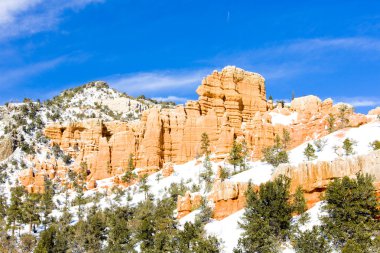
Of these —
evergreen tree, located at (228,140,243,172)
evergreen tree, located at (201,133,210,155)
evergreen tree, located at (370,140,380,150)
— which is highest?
evergreen tree, located at (201,133,210,155)

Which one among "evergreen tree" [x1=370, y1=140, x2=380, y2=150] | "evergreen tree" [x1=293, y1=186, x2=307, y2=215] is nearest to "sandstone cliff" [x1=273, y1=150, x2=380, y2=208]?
"evergreen tree" [x1=293, y1=186, x2=307, y2=215]

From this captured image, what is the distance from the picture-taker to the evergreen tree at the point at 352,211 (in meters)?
40.7

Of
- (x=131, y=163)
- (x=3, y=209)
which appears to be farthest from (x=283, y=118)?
(x=3, y=209)

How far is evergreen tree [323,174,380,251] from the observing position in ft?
133

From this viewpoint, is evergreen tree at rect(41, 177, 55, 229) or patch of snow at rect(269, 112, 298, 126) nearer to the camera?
evergreen tree at rect(41, 177, 55, 229)

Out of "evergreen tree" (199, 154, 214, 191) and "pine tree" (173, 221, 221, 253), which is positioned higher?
"evergreen tree" (199, 154, 214, 191)

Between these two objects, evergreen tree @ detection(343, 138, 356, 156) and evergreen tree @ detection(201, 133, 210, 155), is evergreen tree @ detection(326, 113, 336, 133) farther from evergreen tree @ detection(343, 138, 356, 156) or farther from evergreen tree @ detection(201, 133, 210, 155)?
evergreen tree @ detection(201, 133, 210, 155)

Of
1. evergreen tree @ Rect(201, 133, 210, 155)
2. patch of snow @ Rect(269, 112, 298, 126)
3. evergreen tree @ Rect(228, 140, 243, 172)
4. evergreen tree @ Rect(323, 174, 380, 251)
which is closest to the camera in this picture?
evergreen tree @ Rect(323, 174, 380, 251)

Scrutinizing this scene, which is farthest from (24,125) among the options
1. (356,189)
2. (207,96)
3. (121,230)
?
(356,189)

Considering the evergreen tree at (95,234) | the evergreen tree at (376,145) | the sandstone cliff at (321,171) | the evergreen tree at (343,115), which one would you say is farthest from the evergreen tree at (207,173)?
the evergreen tree at (343,115)

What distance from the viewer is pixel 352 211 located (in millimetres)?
42031

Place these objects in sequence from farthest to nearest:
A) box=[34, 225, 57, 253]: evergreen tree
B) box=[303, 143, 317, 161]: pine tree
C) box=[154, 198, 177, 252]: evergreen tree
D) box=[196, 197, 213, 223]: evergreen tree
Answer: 1. box=[303, 143, 317, 161]: pine tree
2. box=[34, 225, 57, 253]: evergreen tree
3. box=[196, 197, 213, 223]: evergreen tree
4. box=[154, 198, 177, 252]: evergreen tree

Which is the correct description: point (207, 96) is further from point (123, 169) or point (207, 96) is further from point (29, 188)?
point (29, 188)

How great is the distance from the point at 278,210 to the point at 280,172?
275 inches
